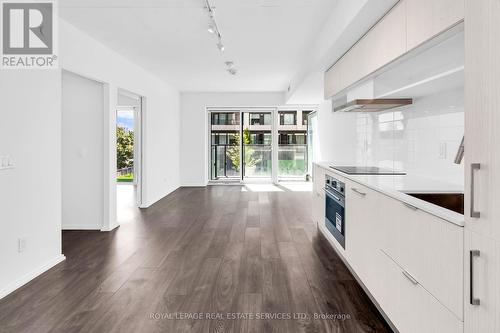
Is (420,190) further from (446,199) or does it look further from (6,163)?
(6,163)

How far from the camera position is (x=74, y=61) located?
3.69 metres

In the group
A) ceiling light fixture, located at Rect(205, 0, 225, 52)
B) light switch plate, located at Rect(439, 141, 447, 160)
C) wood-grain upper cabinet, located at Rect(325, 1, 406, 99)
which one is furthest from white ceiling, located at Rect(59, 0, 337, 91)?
light switch plate, located at Rect(439, 141, 447, 160)

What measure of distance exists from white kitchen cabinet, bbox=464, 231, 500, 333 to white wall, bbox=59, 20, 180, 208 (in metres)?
3.93

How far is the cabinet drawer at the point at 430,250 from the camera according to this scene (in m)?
1.30

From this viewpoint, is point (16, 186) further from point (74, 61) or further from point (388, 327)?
point (388, 327)

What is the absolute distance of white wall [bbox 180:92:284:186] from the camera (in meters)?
8.55

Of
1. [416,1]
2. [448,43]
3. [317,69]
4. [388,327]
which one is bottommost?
[388,327]

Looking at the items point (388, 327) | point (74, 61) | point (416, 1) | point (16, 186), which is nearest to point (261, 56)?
point (74, 61)

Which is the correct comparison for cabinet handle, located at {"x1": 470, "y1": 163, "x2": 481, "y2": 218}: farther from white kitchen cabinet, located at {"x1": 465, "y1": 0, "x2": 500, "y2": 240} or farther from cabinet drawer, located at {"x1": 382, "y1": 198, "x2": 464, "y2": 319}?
cabinet drawer, located at {"x1": 382, "y1": 198, "x2": 464, "y2": 319}

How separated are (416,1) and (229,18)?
215 centimetres

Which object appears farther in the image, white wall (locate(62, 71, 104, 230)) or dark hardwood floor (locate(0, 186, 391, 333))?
white wall (locate(62, 71, 104, 230))

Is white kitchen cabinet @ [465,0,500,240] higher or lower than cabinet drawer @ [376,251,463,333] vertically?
higher

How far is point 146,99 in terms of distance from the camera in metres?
6.05

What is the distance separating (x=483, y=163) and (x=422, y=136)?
1676 mm
